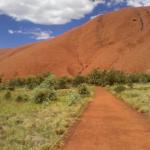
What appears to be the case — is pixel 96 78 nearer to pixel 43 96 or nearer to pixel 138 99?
pixel 43 96

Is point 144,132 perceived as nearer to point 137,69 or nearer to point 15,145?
point 15,145

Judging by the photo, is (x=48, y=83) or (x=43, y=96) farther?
(x=48, y=83)

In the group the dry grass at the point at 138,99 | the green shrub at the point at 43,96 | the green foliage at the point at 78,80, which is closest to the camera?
the dry grass at the point at 138,99

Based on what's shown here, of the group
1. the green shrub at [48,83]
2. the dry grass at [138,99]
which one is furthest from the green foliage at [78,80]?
the dry grass at [138,99]

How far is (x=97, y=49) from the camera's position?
3420 inches

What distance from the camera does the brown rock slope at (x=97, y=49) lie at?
76.9 meters

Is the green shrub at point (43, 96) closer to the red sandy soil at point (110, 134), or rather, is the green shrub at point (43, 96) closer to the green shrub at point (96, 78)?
the red sandy soil at point (110, 134)

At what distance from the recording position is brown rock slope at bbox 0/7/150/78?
7688cm

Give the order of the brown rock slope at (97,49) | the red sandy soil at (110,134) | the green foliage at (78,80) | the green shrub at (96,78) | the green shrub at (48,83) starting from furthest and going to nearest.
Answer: the brown rock slope at (97,49) < the green shrub at (96,78) < the green foliage at (78,80) < the green shrub at (48,83) < the red sandy soil at (110,134)

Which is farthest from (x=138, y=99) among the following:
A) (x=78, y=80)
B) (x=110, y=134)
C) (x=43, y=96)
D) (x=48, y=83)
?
(x=78, y=80)

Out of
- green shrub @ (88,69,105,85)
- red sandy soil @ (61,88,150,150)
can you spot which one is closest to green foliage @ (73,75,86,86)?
green shrub @ (88,69,105,85)

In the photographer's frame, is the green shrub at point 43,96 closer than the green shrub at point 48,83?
Yes

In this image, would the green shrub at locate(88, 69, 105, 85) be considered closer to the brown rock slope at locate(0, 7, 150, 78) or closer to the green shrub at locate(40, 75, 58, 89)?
the green shrub at locate(40, 75, 58, 89)

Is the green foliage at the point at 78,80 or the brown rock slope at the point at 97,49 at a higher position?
the brown rock slope at the point at 97,49
